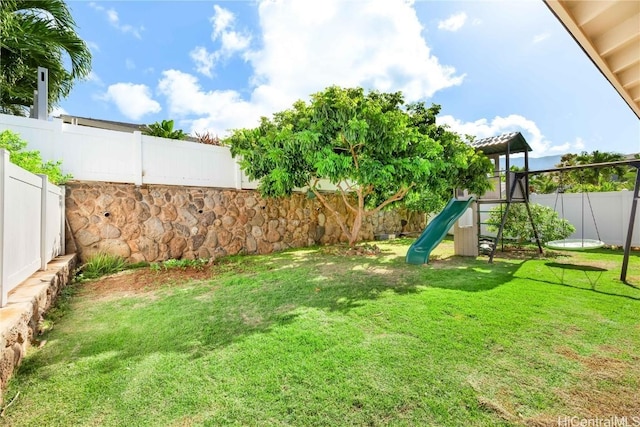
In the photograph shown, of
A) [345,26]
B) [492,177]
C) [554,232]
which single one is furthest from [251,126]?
[554,232]

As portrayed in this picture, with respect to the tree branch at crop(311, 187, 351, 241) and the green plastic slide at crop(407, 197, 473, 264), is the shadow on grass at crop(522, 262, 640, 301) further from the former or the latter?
the tree branch at crop(311, 187, 351, 241)

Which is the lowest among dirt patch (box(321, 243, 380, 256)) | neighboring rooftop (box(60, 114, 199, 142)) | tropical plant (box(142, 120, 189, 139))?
dirt patch (box(321, 243, 380, 256))

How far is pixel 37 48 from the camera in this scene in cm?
698

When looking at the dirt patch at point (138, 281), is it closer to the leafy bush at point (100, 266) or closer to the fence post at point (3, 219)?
the leafy bush at point (100, 266)

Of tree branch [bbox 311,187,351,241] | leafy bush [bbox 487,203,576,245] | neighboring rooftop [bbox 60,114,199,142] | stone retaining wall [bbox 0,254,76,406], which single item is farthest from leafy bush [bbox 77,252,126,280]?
leafy bush [bbox 487,203,576,245]

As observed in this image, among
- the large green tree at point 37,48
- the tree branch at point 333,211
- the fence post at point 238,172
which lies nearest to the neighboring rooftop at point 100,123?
the large green tree at point 37,48

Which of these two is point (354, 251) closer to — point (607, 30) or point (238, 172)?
point (238, 172)

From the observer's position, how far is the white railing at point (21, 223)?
7.61 feet

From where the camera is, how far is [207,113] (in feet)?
35.3

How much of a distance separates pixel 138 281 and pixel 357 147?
5.55 m

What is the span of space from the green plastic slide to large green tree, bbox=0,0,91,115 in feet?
33.8

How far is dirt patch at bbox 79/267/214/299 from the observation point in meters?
4.30

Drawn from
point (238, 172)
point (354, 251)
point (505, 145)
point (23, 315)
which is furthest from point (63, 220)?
point (505, 145)

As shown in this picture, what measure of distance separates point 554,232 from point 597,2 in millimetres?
8046
